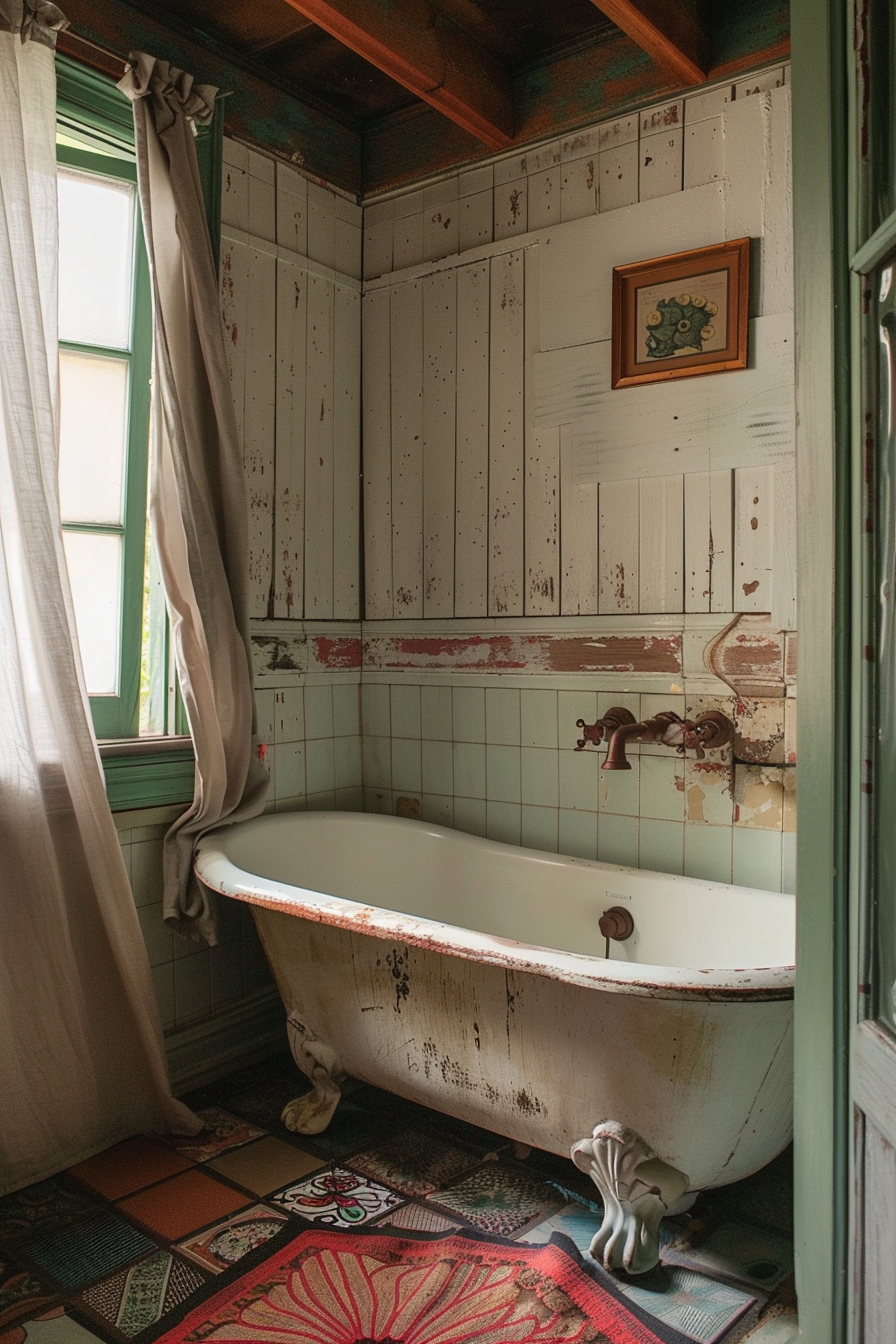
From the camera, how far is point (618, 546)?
2559 millimetres

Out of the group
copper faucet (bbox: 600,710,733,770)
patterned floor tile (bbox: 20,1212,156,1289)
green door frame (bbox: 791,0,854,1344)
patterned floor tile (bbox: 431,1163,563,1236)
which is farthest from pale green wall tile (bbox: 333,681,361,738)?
green door frame (bbox: 791,0,854,1344)

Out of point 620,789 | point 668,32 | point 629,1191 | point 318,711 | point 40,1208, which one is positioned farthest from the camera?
point 318,711

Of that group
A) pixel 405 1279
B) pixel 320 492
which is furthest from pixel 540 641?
pixel 405 1279

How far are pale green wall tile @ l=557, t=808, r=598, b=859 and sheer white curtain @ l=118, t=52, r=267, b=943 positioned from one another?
35.5 inches

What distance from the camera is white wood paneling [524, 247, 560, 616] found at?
268 centimetres

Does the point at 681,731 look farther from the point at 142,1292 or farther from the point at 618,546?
the point at 142,1292

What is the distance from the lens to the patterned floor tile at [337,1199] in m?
1.90

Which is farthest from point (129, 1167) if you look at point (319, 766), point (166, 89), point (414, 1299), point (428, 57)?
point (428, 57)

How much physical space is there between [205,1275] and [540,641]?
166 centimetres

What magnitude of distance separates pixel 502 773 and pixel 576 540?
0.69 metres

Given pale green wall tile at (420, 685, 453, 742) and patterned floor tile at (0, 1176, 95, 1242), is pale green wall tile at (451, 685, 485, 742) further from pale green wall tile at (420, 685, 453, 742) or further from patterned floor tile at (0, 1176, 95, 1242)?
patterned floor tile at (0, 1176, 95, 1242)

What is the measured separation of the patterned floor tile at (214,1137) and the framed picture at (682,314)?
2.05 meters

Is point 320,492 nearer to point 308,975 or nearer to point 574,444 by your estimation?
point 574,444

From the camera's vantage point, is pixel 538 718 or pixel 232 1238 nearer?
pixel 232 1238
